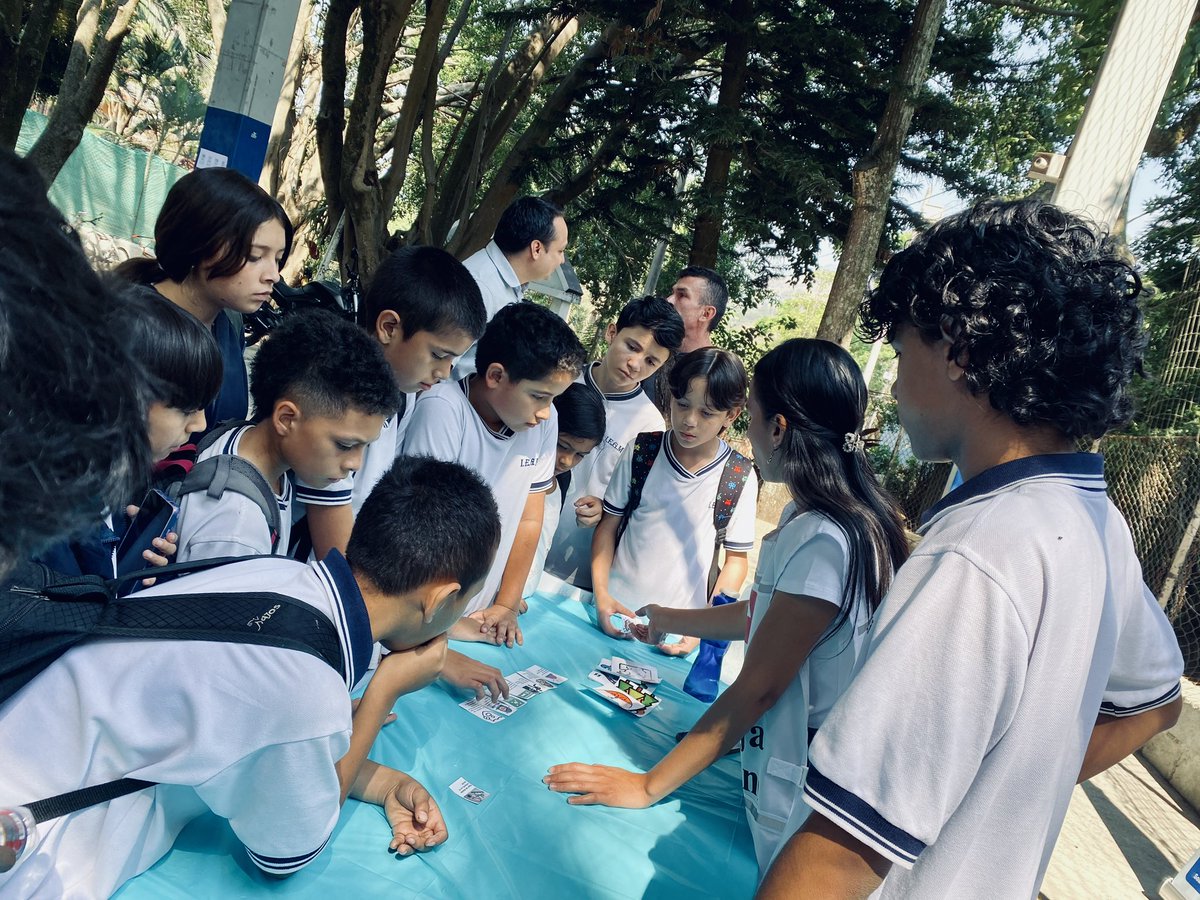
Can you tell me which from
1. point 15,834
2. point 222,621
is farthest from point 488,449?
point 15,834

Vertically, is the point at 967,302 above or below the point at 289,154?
below

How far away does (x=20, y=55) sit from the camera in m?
6.34

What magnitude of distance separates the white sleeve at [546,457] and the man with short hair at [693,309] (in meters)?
1.23

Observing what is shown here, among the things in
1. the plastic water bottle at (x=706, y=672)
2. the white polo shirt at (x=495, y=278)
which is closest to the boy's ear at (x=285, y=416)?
the plastic water bottle at (x=706, y=672)

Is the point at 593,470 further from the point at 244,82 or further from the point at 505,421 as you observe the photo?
the point at 244,82

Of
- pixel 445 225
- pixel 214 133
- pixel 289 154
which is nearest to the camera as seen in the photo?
pixel 214 133

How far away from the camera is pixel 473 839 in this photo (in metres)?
1.47

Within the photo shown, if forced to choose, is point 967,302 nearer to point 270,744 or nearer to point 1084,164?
point 270,744

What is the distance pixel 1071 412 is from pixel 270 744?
1183 millimetres

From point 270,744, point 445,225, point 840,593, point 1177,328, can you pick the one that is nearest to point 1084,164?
point 840,593

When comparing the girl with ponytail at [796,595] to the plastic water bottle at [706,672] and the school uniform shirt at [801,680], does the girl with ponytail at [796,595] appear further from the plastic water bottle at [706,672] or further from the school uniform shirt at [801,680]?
the plastic water bottle at [706,672]

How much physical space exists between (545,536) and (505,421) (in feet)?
2.11

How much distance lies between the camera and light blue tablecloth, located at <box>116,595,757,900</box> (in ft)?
4.31

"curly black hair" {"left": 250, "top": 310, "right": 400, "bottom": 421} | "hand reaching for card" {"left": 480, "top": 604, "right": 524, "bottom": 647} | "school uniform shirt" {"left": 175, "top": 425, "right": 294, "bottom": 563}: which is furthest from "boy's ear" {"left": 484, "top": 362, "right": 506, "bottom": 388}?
"school uniform shirt" {"left": 175, "top": 425, "right": 294, "bottom": 563}
